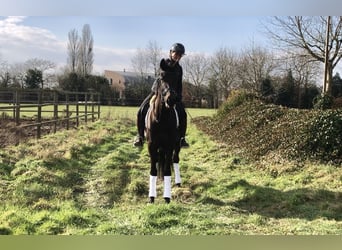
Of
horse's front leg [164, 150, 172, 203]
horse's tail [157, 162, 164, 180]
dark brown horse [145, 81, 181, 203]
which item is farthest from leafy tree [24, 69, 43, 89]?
horse's front leg [164, 150, 172, 203]

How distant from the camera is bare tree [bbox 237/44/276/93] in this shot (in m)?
18.1

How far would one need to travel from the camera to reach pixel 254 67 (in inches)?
760

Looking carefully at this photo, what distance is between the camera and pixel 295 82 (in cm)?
2000

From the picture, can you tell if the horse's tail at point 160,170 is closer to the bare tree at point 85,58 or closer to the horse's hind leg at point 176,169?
the horse's hind leg at point 176,169

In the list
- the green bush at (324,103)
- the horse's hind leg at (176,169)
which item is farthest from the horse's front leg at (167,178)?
the green bush at (324,103)

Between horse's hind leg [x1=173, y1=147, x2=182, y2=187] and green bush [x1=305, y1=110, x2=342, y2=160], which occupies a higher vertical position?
green bush [x1=305, y1=110, x2=342, y2=160]

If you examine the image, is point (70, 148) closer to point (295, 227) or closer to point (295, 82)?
point (295, 227)

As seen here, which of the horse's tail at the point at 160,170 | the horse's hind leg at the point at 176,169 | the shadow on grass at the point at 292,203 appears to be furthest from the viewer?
the horse's hind leg at the point at 176,169

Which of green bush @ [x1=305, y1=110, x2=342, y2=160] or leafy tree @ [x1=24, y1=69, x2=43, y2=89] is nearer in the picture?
green bush @ [x1=305, y1=110, x2=342, y2=160]

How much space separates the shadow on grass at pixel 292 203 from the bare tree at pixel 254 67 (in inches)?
506

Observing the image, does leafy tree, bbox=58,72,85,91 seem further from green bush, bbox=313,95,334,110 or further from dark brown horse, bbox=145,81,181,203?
dark brown horse, bbox=145,81,181,203

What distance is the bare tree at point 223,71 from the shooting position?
16.6 m

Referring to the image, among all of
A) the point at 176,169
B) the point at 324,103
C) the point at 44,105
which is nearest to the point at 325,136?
the point at 176,169

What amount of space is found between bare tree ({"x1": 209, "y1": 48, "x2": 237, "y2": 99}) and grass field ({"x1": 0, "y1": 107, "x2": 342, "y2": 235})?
8.88 meters
